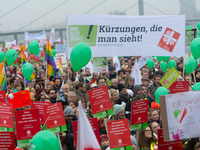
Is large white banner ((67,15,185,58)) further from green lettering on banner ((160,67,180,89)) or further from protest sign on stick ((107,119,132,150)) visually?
protest sign on stick ((107,119,132,150))

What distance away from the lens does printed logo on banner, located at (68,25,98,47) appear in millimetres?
6152

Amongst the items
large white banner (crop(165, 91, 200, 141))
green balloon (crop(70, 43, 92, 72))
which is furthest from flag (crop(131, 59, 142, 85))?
large white banner (crop(165, 91, 200, 141))

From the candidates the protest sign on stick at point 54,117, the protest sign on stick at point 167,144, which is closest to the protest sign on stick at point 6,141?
the protest sign on stick at point 54,117

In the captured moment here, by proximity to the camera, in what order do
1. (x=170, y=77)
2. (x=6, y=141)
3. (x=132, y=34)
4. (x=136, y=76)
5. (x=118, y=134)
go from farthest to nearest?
1. (x=136, y=76)
2. (x=132, y=34)
3. (x=170, y=77)
4. (x=118, y=134)
5. (x=6, y=141)

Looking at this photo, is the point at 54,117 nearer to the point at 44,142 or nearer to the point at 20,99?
the point at 20,99

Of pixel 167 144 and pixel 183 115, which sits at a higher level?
pixel 183 115

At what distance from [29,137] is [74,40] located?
2894mm

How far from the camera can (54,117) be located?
426 centimetres

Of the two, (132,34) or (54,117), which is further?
(132,34)

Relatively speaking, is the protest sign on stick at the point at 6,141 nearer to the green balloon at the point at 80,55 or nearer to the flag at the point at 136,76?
the green balloon at the point at 80,55

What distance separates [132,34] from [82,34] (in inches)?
47.0

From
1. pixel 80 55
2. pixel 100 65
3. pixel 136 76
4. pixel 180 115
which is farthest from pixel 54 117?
pixel 136 76

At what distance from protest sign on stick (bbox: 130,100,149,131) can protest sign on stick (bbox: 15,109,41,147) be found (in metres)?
1.42

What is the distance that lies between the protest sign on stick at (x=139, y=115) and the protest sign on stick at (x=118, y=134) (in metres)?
0.40
